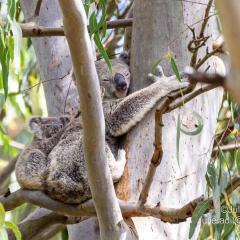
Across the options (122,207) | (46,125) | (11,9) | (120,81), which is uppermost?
(11,9)

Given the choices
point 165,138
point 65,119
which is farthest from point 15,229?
point 65,119

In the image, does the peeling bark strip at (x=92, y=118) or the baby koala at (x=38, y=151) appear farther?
the baby koala at (x=38, y=151)

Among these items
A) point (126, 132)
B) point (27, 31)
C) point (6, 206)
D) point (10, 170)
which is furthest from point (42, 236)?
point (10, 170)

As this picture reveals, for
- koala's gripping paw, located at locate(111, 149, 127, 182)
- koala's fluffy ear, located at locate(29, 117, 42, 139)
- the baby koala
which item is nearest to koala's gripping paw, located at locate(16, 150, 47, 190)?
the baby koala

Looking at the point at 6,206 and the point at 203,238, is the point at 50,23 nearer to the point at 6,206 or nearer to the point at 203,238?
the point at 6,206

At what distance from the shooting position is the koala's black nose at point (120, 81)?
252 centimetres

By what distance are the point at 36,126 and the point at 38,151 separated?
0.44ft

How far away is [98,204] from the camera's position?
1608mm

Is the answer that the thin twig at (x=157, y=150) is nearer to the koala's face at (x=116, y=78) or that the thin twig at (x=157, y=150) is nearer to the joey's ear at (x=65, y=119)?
the koala's face at (x=116, y=78)

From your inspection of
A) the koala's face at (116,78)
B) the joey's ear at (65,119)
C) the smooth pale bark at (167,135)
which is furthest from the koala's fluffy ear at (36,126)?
the smooth pale bark at (167,135)

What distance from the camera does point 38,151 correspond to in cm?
264

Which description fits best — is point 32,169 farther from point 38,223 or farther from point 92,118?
point 92,118

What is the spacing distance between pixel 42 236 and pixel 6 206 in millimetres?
488

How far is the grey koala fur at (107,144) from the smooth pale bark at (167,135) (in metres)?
0.05
